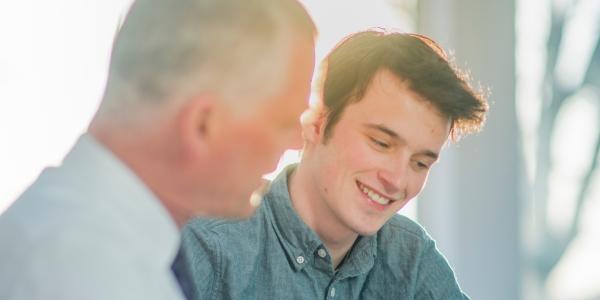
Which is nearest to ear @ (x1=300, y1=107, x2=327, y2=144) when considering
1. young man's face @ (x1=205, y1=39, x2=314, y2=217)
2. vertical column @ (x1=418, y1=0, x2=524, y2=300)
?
young man's face @ (x1=205, y1=39, x2=314, y2=217)

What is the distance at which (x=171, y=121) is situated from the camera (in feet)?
2.83

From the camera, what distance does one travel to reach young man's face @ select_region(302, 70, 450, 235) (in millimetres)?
1817

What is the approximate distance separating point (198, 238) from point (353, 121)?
371mm

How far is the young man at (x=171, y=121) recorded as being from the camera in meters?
0.85

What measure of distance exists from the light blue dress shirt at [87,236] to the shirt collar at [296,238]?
37.1 inches

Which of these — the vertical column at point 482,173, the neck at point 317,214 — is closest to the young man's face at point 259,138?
the neck at point 317,214

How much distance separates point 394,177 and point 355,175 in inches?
2.8

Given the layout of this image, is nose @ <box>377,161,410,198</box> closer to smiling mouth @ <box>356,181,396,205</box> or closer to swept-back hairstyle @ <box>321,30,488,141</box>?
smiling mouth @ <box>356,181,396,205</box>

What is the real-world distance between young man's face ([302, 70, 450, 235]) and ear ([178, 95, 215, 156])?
3.20ft

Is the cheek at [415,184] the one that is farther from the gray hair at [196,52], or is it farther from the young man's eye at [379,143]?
the gray hair at [196,52]

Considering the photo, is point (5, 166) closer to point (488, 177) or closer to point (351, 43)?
point (351, 43)

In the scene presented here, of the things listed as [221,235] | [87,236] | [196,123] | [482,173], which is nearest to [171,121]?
[196,123]

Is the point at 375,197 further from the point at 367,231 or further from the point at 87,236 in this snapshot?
the point at 87,236

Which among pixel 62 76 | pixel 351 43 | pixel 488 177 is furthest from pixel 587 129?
pixel 62 76
